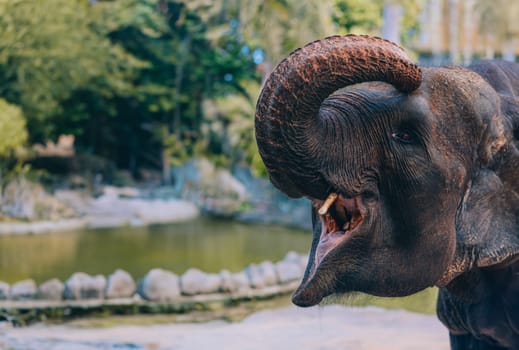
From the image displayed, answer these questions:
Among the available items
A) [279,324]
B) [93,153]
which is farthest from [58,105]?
[279,324]

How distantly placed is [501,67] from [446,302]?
2.19 feet

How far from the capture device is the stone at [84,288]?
20.1 feet

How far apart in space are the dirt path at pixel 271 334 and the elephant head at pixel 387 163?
2713 mm

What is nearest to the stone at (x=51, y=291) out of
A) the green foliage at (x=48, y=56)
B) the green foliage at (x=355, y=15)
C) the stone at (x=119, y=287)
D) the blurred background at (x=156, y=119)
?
the stone at (x=119, y=287)

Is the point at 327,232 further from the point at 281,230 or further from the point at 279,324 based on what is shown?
the point at 281,230

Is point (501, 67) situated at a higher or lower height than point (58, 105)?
higher

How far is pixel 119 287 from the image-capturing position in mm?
6246

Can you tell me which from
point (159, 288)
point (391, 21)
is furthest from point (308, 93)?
point (391, 21)

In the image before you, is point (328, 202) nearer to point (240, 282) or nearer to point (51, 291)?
point (51, 291)

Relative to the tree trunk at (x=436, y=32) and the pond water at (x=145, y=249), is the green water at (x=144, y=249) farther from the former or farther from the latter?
the tree trunk at (x=436, y=32)

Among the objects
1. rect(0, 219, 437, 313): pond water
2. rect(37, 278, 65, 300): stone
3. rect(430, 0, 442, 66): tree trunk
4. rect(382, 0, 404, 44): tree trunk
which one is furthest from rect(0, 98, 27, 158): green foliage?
rect(430, 0, 442, 66): tree trunk

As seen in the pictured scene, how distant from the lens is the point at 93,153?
19875 mm

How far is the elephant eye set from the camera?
4.91ft

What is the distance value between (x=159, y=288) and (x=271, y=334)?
1805 millimetres
